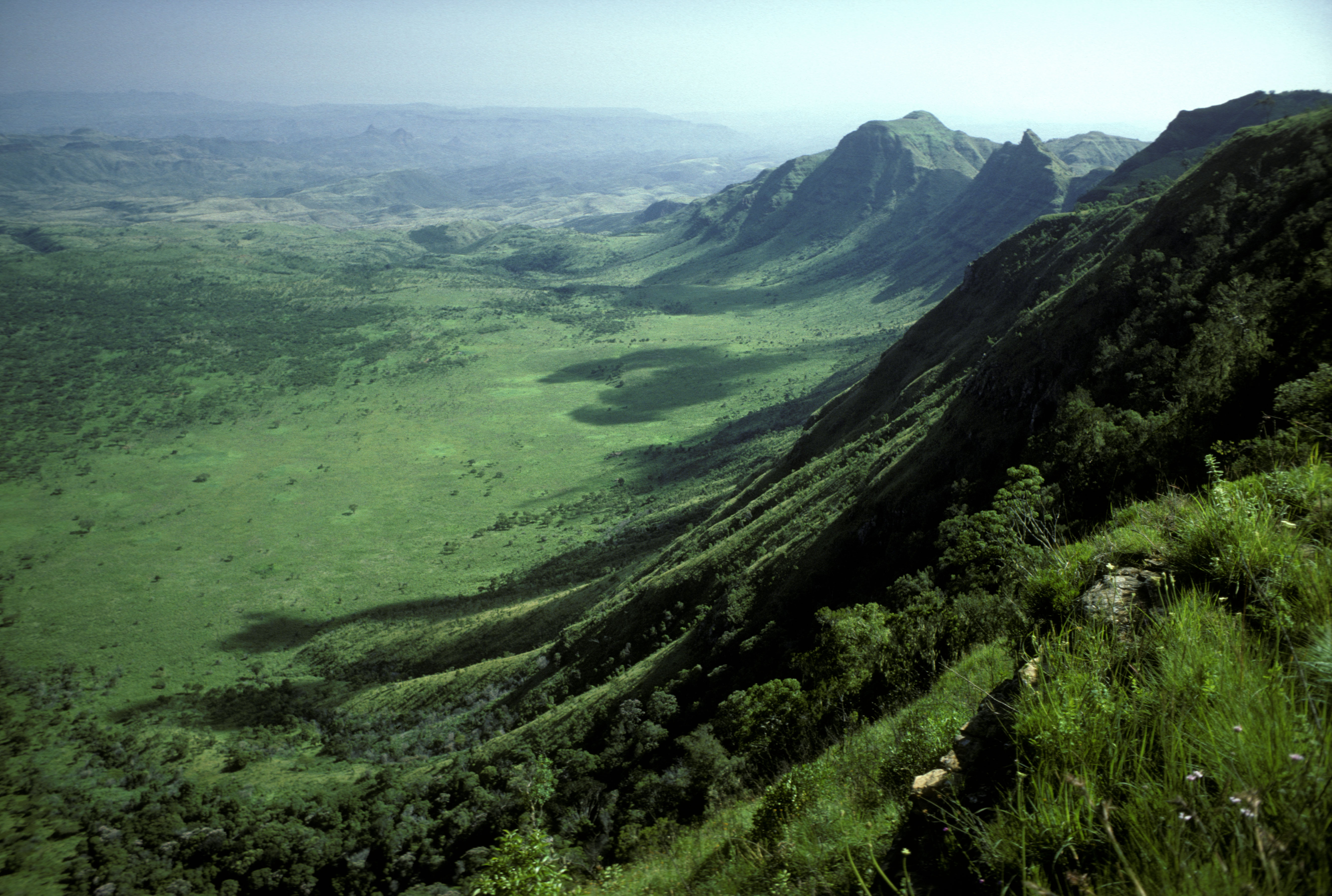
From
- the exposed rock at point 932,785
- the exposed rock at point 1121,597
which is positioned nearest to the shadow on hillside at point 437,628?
the exposed rock at point 1121,597

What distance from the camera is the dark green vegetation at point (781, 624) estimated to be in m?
4.25

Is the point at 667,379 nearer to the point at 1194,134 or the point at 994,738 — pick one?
the point at 1194,134

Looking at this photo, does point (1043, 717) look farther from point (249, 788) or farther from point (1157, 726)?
point (249, 788)

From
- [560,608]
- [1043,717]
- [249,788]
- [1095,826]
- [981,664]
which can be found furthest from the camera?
[560,608]

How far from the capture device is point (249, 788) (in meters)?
46.3

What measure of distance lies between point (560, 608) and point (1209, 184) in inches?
2044

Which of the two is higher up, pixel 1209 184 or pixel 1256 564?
pixel 1209 184

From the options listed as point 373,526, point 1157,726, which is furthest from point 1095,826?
point 373,526

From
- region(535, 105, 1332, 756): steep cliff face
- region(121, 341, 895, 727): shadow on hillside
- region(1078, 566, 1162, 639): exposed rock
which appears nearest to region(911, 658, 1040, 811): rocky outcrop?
region(1078, 566, 1162, 639): exposed rock

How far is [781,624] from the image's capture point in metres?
27.4

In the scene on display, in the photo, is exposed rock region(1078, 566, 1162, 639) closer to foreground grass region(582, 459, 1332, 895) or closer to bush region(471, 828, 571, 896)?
foreground grass region(582, 459, 1332, 895)

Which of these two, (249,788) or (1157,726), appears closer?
(1157,726)

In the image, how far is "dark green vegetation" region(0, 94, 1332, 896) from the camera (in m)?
4.25

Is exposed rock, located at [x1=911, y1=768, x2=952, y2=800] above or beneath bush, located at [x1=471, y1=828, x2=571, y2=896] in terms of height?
above
